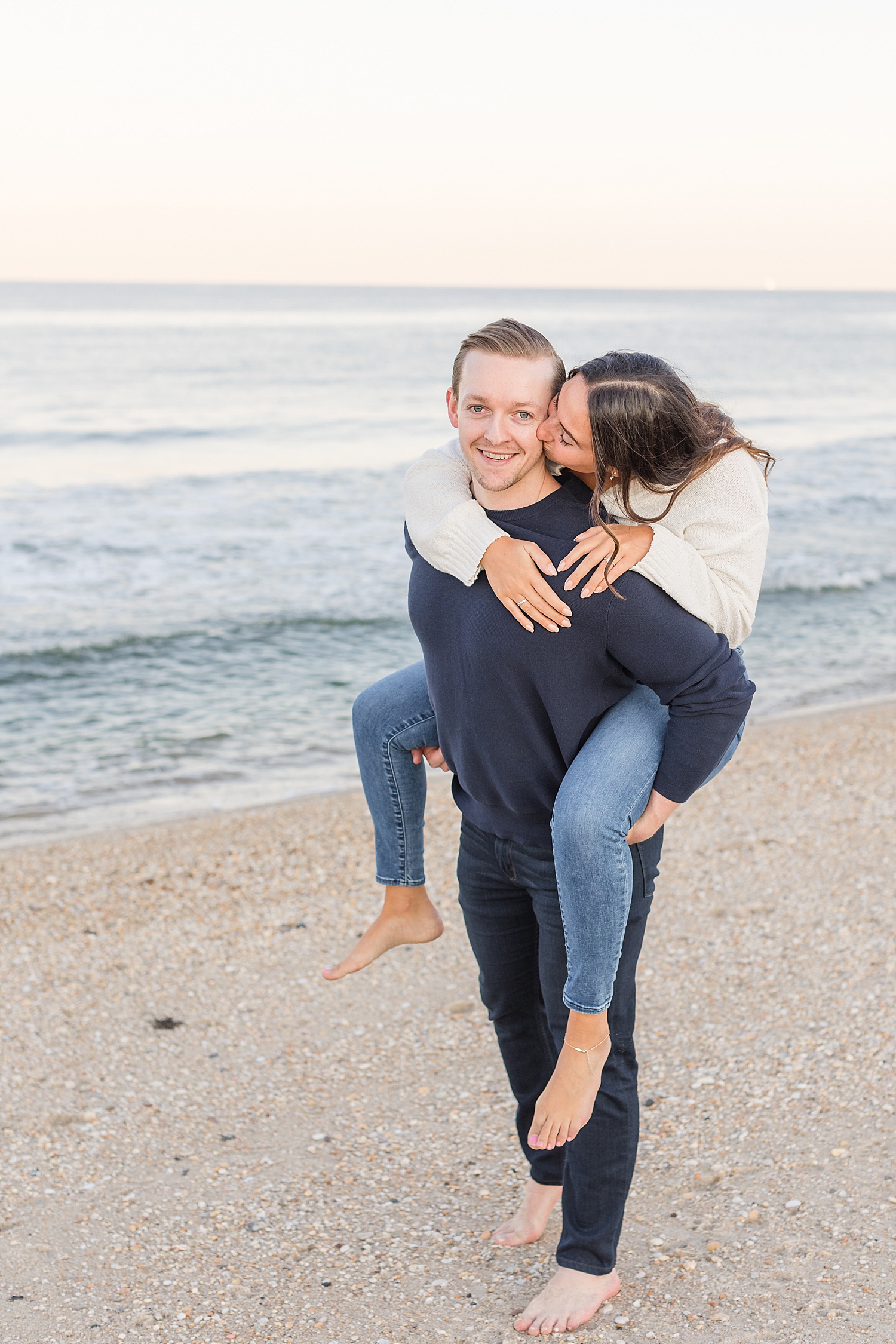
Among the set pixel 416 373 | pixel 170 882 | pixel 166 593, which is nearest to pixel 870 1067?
pixel 170 882

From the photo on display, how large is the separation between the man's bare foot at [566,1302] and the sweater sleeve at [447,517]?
5.77ft

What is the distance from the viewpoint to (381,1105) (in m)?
3.66

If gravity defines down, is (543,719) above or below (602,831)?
above

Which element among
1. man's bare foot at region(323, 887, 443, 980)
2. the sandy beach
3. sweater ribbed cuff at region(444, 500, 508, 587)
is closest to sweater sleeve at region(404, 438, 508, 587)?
sweater ribbed cuff at region(444, 500, 508, 587)

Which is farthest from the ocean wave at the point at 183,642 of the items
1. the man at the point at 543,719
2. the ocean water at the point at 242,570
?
the man at the point at 543,719

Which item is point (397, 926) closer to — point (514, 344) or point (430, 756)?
point (430, 756)

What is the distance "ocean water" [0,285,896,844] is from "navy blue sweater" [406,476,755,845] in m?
0.51

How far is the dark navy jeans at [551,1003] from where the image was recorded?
2404 millimetres

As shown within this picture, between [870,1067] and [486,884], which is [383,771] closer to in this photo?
[486,884]

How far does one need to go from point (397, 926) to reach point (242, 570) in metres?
11.3

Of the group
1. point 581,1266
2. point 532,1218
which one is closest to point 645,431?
point 581,1266

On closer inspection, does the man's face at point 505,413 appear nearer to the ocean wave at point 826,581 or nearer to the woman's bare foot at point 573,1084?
the woman's bare foot at point 573,1084

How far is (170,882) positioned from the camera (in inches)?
213

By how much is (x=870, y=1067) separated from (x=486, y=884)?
6.24 feet
